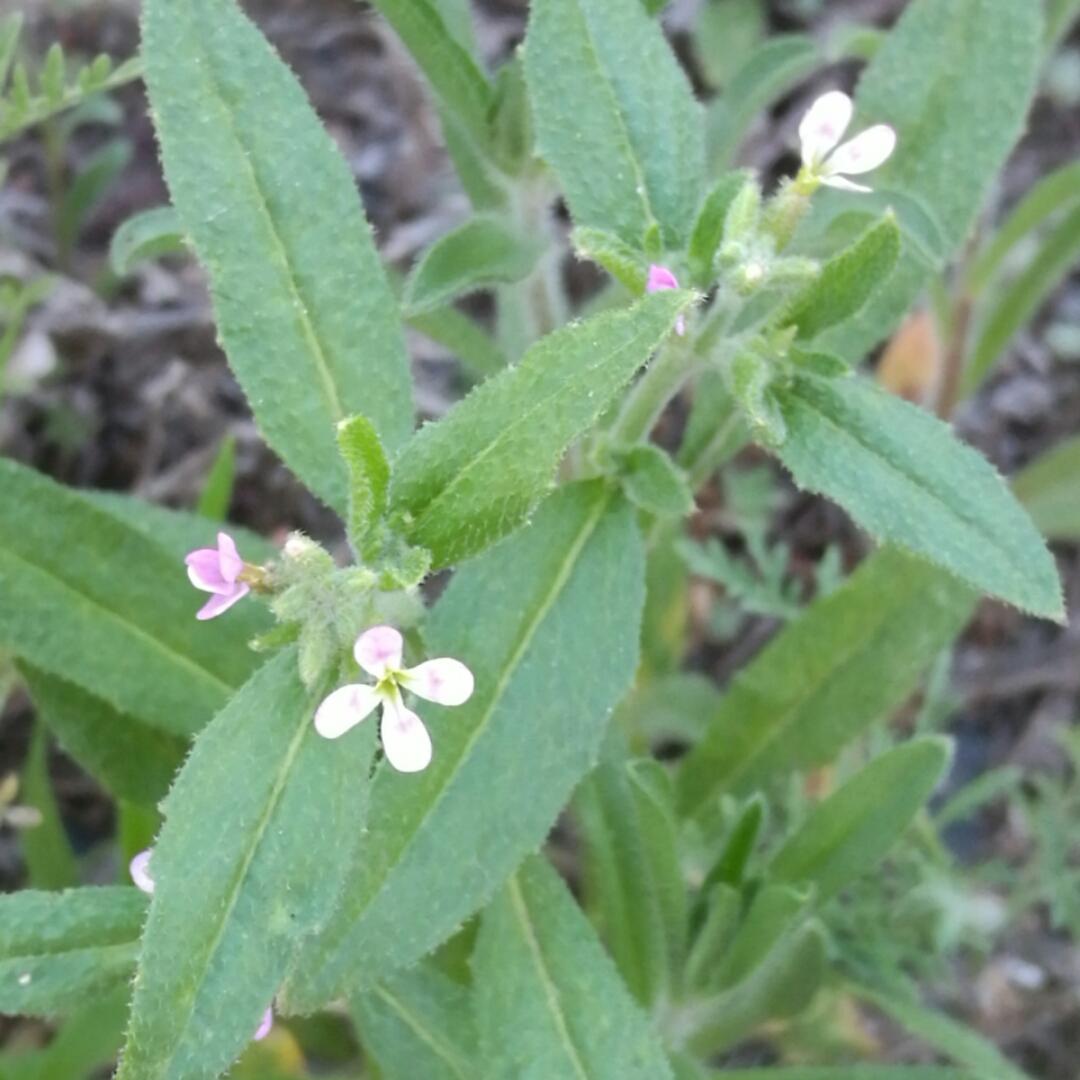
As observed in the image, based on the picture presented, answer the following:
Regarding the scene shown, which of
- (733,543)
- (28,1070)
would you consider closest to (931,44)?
(733,543)

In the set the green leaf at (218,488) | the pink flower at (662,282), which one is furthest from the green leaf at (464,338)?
the pink flower at (662,282)

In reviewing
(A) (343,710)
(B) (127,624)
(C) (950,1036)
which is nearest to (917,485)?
(A) (343,710)

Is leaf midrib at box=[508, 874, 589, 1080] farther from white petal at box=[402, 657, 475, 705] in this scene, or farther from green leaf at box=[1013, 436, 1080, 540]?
green leaf at box=[1013, 436, 1080, 540]

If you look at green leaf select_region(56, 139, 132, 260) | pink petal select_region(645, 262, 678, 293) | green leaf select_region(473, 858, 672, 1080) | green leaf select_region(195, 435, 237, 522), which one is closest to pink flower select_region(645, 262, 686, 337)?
pink petal select_region(645, 262, 678, 293)

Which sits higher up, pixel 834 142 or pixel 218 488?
pixel 834 142

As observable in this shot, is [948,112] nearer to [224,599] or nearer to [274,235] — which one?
[274,235]

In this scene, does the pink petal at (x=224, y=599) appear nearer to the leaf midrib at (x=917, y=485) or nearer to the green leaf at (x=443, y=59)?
the leaf midrib at (x=917, y=485)

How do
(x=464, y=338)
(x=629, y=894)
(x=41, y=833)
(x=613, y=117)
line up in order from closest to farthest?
(x=613, y=117) → (x=629, y=894) → (x=464, y=338) → (x=41, y=833)
